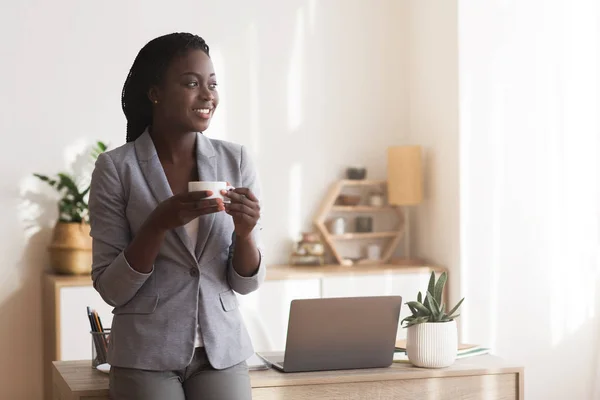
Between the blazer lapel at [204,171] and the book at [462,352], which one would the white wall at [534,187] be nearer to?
the book at [462,352]

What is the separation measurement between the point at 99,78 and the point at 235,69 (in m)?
0.71

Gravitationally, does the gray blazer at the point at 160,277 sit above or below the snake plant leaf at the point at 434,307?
above

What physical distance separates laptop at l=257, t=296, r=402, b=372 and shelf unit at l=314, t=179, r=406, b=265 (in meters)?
2.19

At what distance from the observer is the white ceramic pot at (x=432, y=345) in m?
2.69

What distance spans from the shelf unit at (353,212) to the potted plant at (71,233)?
122 cm

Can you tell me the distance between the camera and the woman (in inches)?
85.4

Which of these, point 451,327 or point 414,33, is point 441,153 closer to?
point 414,33

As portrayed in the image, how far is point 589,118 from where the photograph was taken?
4727 mm

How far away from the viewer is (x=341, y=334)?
2652 mm

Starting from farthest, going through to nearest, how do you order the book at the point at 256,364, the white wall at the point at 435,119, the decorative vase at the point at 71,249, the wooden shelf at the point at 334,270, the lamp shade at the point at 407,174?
the lamp shade at the point at 407,174, the white wall at the point at 435,119, the wooden shelf at the point at 334,270, the decorative vase at the point at 71,249, the book at the point at 256,364

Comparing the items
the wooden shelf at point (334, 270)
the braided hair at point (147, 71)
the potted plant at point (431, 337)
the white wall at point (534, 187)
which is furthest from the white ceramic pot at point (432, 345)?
the white wall at point (534, 187)

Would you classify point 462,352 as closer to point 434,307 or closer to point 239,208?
point 434,307

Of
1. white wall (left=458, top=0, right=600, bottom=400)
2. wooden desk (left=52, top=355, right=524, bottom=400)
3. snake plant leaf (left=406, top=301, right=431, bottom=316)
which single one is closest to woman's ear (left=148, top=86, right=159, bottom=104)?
wooden desk (left=52, top=355, right=524, bottom=400)

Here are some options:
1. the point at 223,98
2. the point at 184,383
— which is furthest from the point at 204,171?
the point at 223,98
